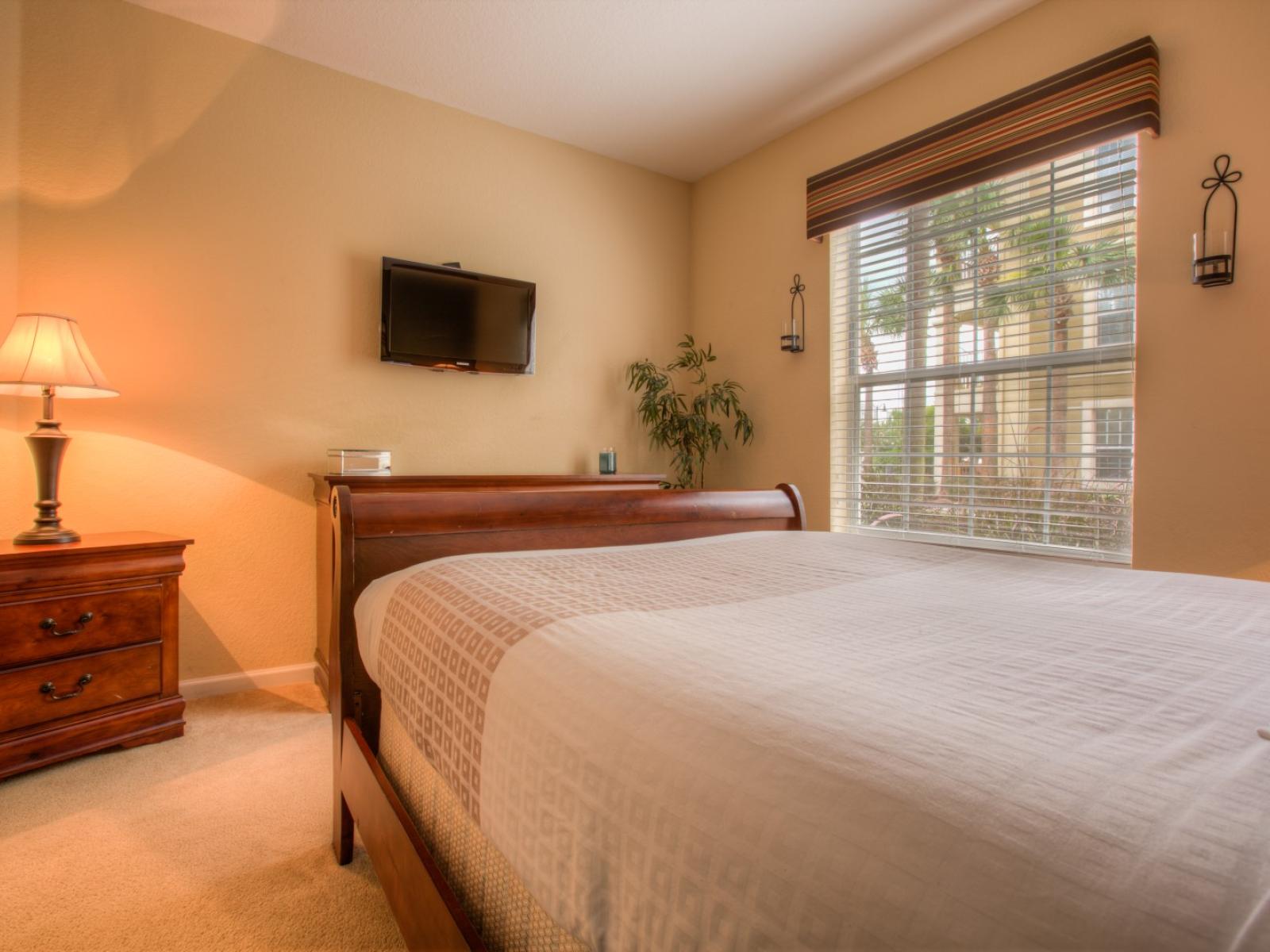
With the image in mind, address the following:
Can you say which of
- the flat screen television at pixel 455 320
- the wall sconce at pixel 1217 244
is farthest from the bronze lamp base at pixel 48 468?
the wall sconce at pixel 1217 244

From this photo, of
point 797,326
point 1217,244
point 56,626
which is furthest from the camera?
point 797,326

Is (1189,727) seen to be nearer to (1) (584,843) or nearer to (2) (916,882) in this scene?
(2) (916,882)

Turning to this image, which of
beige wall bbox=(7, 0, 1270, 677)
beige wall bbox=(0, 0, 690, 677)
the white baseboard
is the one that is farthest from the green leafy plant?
the white baseboard

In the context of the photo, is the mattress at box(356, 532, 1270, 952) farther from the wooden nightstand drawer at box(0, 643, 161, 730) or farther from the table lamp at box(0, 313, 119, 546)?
the table lamp at box(0, 313, 119, 546)

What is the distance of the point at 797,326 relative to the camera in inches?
136

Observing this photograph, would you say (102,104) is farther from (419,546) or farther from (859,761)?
(859,761)

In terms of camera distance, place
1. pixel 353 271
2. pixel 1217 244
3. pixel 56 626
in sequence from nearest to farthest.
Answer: pixel 56 626, pixel 1217 244, pixel 353 271

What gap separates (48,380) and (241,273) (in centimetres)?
92

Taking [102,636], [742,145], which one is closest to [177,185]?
[102,636]

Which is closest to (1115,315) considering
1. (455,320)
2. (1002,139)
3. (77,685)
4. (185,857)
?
(1002,139)

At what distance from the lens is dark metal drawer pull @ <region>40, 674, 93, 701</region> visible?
1.94 m

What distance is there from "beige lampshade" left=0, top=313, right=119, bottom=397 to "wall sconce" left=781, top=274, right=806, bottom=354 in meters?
2.89

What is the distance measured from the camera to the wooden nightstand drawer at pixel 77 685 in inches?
74.3

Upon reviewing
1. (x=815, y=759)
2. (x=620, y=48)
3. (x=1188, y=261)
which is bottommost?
(x=815, y=759)
